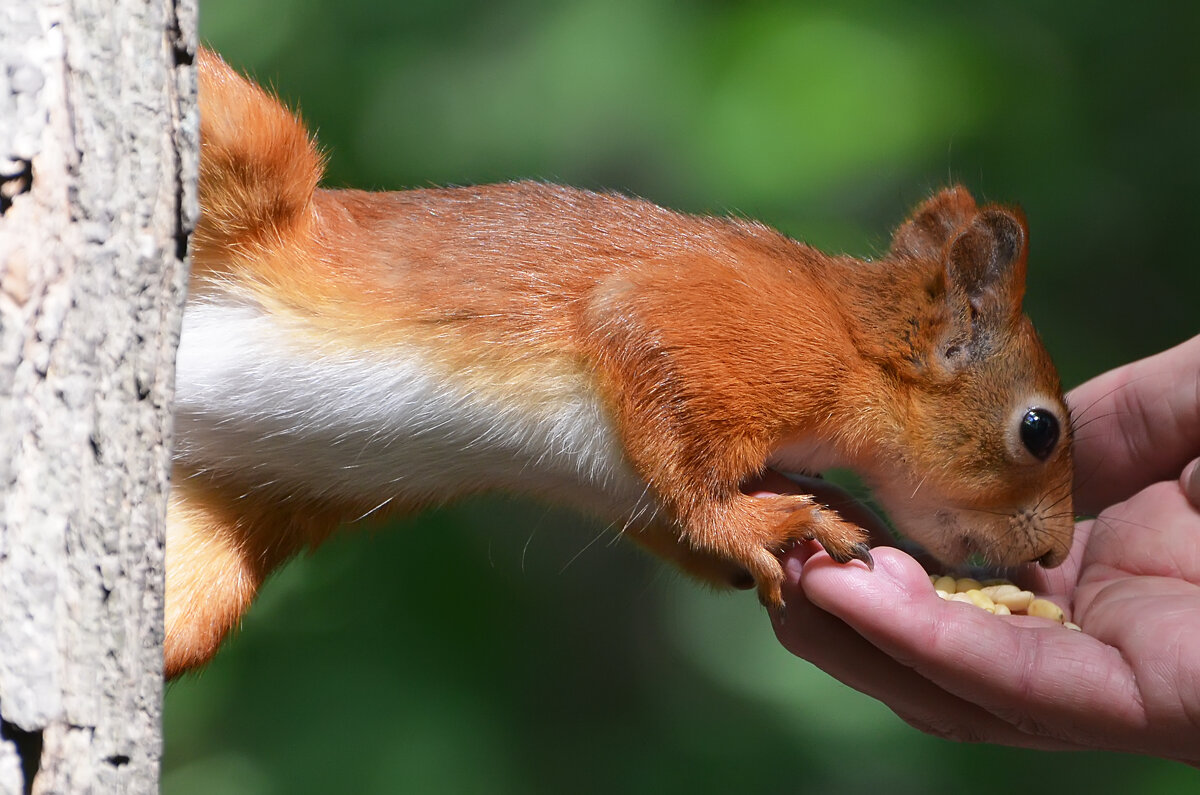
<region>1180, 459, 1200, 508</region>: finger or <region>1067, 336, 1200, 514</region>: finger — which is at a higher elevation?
<region>1067, 336, 1200, 514</region>: finger

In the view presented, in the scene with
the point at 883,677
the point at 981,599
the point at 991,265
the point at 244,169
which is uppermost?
the point at 244,169

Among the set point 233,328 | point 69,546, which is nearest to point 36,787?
point 69,546

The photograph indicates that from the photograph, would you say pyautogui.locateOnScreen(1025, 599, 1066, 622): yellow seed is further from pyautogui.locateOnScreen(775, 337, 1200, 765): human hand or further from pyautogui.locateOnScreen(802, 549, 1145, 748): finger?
pyautogui.locateOnScreen(802, 549, 1145, 748): finger

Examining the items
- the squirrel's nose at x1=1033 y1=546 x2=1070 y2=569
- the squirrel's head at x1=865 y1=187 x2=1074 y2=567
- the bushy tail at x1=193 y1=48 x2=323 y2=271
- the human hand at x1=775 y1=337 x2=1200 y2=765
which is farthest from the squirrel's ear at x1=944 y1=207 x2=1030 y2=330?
the bushy tail at x1=193 y1=48 x2=323 y2=271

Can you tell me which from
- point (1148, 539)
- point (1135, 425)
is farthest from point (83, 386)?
point (1135, 425)

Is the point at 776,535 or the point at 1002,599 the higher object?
the point at 776,535

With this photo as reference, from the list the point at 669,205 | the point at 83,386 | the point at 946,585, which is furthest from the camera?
the point at 669,205

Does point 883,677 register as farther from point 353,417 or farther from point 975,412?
point 353,417
